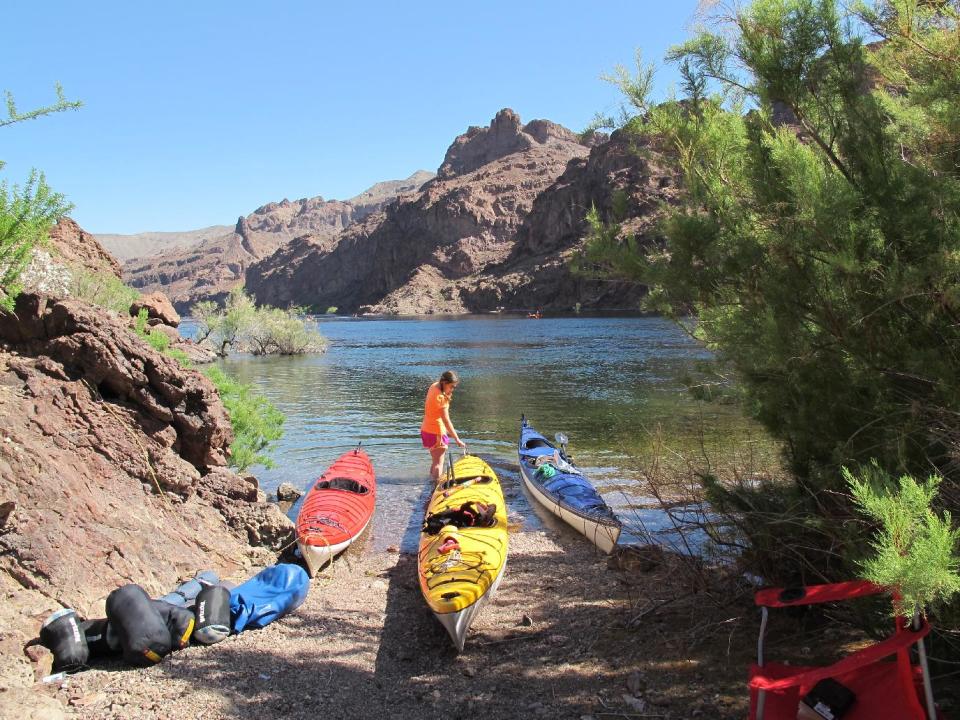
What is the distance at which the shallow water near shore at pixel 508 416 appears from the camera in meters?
10.4

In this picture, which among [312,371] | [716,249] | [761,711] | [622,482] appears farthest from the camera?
[312,371]

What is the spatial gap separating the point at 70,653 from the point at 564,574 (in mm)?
4448

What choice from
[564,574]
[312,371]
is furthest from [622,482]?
[312,371]

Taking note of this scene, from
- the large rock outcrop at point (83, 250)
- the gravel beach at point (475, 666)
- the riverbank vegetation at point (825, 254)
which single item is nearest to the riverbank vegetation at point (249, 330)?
the large rock outcrop at point (83, 250)

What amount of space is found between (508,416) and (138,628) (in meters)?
15.1

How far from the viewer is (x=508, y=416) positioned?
19734mm

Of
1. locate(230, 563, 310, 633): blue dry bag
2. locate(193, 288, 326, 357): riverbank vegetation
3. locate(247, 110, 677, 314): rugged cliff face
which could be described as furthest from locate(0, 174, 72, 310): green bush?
locate(247, 110, 677, 314): rugged cliff face

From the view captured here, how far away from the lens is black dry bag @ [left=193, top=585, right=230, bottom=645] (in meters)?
5.36

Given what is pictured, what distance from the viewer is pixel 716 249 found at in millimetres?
4520

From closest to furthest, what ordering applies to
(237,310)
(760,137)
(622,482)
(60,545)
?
(760,137) < (60,545) < (622,482) < (237,310)

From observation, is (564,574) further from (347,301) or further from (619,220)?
(347,301)

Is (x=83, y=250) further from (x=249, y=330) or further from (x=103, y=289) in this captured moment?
(x=249, y=330)

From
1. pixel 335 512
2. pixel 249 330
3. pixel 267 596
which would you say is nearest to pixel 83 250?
pixel 335 512

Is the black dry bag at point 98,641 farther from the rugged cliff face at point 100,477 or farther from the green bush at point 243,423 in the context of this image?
the green bush at point 243,423
